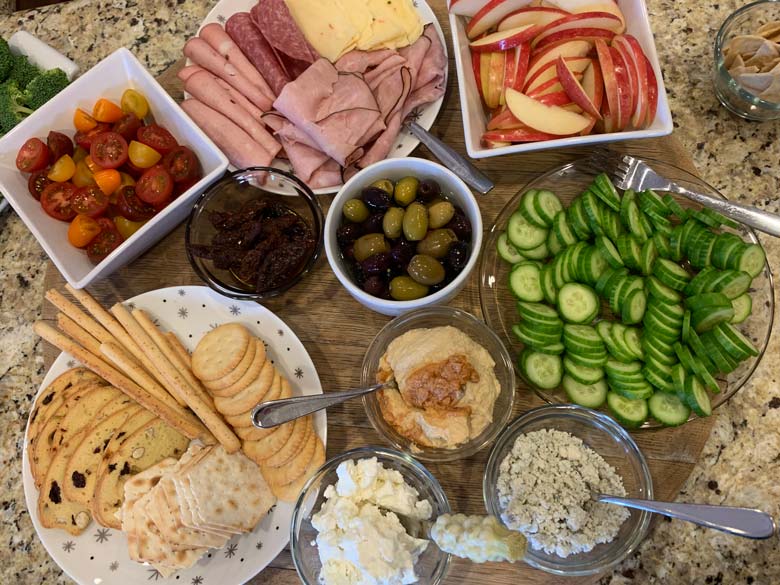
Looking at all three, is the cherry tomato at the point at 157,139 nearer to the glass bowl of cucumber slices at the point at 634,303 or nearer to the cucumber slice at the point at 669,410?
the glass bowl of cucumber slices at the point at 634,303

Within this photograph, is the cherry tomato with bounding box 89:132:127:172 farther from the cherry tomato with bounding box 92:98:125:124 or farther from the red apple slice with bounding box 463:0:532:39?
the red apple slice with bounding box 463:0:532:39

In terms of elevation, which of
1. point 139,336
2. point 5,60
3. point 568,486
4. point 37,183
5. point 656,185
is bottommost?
point 568,486

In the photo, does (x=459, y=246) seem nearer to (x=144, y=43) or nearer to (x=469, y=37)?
(x=469, y=37)

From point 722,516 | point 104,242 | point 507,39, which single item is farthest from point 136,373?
point 722,516

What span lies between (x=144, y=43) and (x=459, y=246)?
137 centimetres

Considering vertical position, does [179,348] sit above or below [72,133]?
below

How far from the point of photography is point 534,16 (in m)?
1.77

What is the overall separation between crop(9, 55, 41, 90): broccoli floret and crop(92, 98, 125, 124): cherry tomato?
0.39m

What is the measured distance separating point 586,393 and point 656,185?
2.02 feet

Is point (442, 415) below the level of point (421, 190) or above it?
below

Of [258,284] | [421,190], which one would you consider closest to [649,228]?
[421,190]

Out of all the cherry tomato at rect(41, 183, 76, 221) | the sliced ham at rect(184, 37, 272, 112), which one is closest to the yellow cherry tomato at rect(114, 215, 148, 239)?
the cherry tomato at rect(41, 183, 76, 221)

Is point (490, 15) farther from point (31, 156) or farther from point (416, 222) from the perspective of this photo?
point (31, 156)

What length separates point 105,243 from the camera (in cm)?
175
